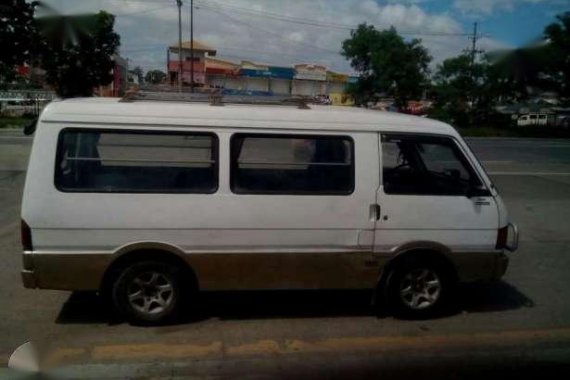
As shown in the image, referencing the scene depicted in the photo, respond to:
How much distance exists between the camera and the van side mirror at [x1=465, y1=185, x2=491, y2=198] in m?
4.73

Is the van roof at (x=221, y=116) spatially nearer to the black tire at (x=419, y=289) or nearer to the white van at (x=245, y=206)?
the white van at (x=245, y=206)

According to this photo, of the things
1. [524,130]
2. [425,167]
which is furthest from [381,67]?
[425,167]

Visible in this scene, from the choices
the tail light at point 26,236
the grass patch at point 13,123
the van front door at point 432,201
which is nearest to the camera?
the tail light at point 26,236

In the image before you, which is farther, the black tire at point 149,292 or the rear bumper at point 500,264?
the rear bumper at point 500,264

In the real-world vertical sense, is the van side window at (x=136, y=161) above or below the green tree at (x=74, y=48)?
below

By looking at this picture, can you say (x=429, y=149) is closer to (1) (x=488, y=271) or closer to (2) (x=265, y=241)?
(1) (x=488, y=271)

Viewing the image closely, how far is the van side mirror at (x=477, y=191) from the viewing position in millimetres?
4730

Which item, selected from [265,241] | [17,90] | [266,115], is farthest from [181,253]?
[17,90]

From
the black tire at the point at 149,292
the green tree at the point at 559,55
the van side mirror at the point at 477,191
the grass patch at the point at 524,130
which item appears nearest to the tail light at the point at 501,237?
the van side mirror at the point at 477,191

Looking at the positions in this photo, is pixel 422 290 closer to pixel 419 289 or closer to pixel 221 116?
pixel 419 289

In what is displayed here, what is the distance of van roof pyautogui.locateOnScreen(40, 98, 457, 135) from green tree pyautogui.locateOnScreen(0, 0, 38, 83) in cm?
213

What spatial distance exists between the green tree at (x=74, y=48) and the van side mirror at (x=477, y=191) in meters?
3.05

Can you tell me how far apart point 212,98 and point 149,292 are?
68.2 inches

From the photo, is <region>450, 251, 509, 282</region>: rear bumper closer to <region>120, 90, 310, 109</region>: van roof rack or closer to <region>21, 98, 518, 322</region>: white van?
<region>21, 98, 518, 322</region>: white van
